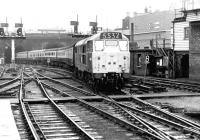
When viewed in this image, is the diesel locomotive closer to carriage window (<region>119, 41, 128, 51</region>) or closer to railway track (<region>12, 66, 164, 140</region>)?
carriage window (<region>119, 41, 128, 51</region>)

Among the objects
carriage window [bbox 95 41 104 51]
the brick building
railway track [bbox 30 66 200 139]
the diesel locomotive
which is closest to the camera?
railway track [bbox 30 66 200 139]

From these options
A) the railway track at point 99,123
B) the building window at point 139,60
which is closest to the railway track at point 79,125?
the railway track at point 99,123

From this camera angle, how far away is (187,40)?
98.3ft

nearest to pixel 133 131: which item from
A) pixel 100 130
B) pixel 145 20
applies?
pixel 100 130

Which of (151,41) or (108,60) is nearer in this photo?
(108,60)

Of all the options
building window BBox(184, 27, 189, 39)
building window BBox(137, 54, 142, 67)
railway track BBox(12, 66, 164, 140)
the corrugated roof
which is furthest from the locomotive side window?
the corrugated roof

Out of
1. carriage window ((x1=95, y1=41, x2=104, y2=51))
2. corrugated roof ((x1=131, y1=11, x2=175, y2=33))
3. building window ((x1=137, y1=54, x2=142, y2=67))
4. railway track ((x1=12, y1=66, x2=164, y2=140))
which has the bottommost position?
railway track ((x1=12, y1=66, x2=164, y2=140))

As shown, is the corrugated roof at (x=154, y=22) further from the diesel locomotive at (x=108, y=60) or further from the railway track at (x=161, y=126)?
the railway track at (x=161, y=126)

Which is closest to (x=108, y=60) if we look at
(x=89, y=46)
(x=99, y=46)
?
(x=99, y=46)

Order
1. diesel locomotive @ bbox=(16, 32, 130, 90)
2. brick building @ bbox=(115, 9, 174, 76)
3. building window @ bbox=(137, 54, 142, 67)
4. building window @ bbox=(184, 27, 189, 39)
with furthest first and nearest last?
building window @ bbox=(137, 54, 142, 67) < brick building @ bbox=(115, 9, 174, 76) < building window @ bbox=(184, 27, 189, 39) < diesel locomotive @ bbox=(16, 32, 130, 90)

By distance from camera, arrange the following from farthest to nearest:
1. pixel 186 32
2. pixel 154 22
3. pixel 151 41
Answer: pixel 154 22 → pixel 151 41 → pixel 186 32

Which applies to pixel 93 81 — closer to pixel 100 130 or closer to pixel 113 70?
pixel 113 70

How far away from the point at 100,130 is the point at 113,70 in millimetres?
8782

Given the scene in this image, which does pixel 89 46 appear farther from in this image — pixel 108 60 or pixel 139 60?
pixel 139 60
